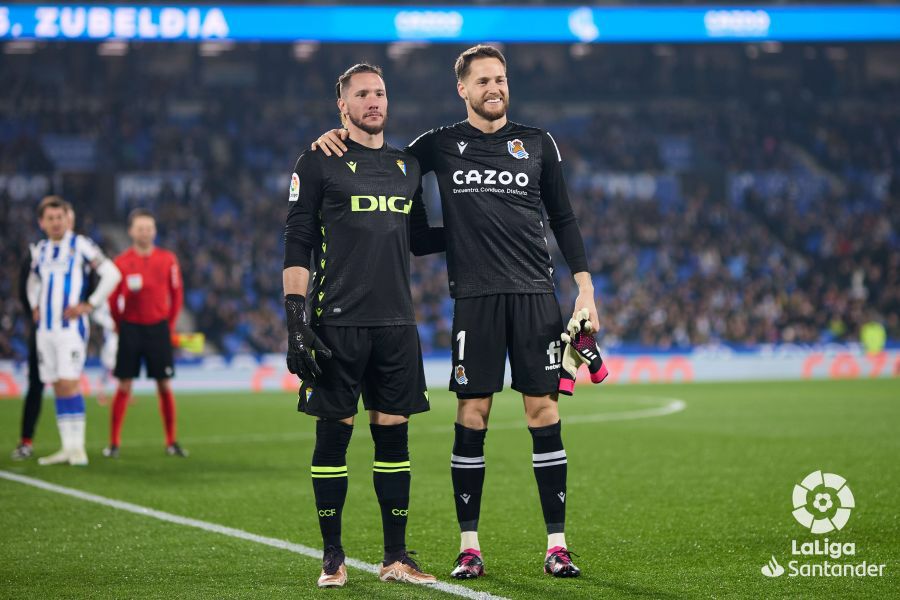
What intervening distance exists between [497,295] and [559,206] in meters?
0.58

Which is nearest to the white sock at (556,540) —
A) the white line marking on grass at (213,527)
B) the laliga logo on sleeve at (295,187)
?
the white line marking on grass at (213,527)

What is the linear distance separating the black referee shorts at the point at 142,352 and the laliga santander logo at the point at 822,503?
5.60m

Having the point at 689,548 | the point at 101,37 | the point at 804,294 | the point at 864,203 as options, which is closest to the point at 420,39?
the point at 101,37

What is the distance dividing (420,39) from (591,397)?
40.1 ft

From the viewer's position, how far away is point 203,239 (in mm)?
29219

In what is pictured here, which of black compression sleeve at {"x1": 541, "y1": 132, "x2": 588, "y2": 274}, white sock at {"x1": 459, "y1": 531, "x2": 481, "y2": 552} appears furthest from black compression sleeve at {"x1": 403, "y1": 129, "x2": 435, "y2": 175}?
white sock at {"x1": 459, "y1": 531, "x2": 481, "y2": 552}

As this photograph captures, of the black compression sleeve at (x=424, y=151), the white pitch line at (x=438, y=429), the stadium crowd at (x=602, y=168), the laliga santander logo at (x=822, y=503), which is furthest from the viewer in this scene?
the stadium crowd at (x=602, y=168)

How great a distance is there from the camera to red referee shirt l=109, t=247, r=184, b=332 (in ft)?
34.3

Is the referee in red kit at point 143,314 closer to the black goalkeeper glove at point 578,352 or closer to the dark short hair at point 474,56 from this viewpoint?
the dark short hair at point 474,56

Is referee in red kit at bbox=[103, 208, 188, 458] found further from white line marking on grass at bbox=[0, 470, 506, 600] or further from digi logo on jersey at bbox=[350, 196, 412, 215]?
digi logo on jersey at bbox=[350, 196, 412, 215]

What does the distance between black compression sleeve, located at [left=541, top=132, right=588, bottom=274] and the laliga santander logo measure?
2.06 meters

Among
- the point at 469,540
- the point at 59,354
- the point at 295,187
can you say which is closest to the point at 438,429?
the point at 59,354

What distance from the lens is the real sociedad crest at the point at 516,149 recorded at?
5.40 m

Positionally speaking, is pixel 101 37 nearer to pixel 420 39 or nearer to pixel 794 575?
pixel 420 39
